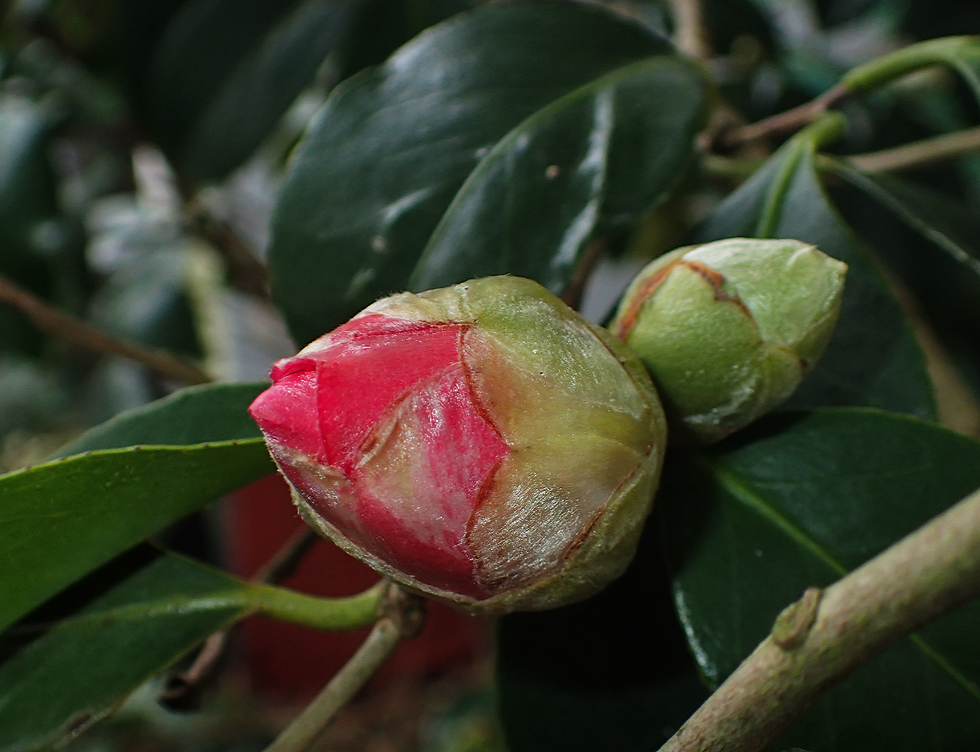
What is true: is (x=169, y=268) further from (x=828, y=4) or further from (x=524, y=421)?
(x=524, y=421)

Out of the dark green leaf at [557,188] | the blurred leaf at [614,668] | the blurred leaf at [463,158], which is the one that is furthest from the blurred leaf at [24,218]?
the blurred leaf at [614,668]

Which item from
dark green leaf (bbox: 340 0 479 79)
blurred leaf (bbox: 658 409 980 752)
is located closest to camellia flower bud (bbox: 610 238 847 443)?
blurred leaf (bbox: 658 409 980 752)

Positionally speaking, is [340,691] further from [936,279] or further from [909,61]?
[936,279]

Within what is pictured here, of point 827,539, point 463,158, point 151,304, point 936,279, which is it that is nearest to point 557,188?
point 463,158

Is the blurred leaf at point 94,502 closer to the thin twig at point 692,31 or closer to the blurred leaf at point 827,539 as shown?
the blurred leaf at point 827,539

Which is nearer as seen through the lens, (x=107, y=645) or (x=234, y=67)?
(x=107, y=645)
